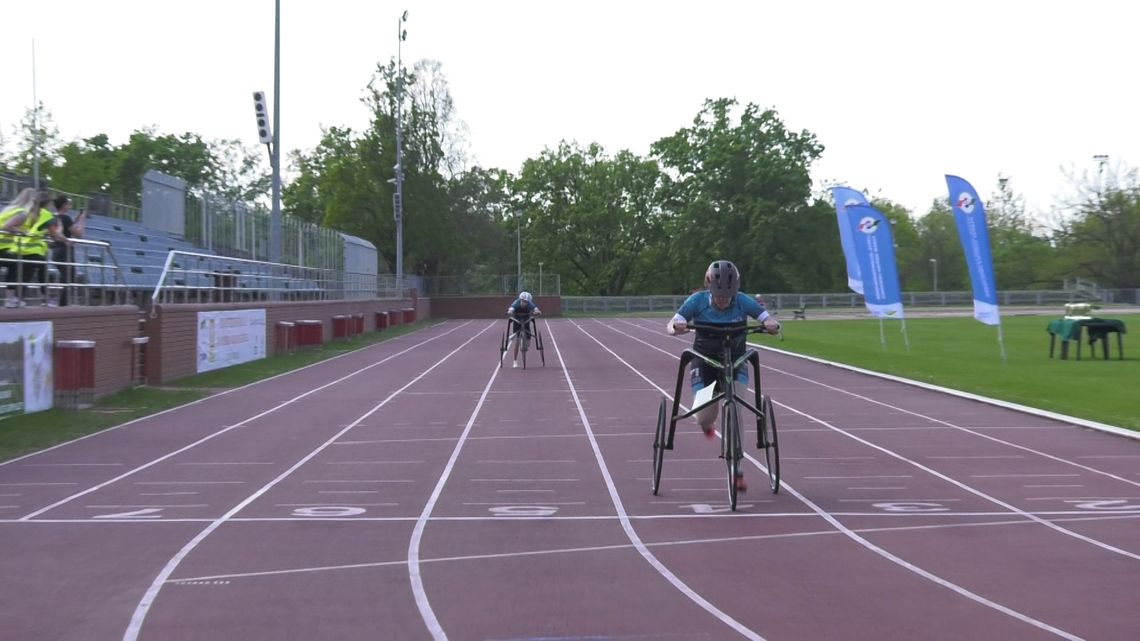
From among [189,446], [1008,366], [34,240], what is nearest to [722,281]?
[189,446]

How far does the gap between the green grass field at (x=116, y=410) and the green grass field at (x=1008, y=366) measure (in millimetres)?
12529

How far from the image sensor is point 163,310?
21.2 metres

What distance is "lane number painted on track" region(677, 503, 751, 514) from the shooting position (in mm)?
9133

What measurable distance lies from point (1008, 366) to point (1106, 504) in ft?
57.7

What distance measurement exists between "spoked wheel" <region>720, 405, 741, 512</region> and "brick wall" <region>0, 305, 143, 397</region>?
10376 millimetres

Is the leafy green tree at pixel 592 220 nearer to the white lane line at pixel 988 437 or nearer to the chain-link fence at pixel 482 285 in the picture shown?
the chain-link fence at pixel 482 285

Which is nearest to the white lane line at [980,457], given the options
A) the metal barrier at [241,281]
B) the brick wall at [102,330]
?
the brick wall at [102,330]

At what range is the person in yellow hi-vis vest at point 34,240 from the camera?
16906 millimetres

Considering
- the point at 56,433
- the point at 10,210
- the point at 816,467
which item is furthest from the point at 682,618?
the point at 10,210

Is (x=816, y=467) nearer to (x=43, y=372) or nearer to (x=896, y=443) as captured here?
(x=896, y=443)

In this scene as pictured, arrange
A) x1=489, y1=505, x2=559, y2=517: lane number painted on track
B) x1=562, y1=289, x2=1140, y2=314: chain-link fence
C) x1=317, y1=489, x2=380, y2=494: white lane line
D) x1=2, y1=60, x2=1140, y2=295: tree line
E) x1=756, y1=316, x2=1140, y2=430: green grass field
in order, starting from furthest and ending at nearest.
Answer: x1=562, y1=289, x2=1140, y2=314: chain-link fence < x1=2, y1=60, x2=1140, y2=295: tree line < x1=756, y1=316, x2=1140, y2=430: green grass field < x1=317, y1=489, x2=380, y2=494: white lane line < x1=489, y1=505, x2=559, y2=517: lane number painted on track

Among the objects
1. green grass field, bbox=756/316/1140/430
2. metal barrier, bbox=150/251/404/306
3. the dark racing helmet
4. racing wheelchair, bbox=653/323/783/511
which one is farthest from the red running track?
metal barrier, bbox=150/251/404/306

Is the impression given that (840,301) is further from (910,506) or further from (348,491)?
(348,491)

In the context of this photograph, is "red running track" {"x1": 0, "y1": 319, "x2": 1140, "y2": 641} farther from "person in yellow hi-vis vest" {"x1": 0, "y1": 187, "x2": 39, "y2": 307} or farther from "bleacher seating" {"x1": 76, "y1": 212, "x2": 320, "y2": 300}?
"bleacher seating" {"x1": 76, "y1": 212, "x2": 320, "y2": 300}
